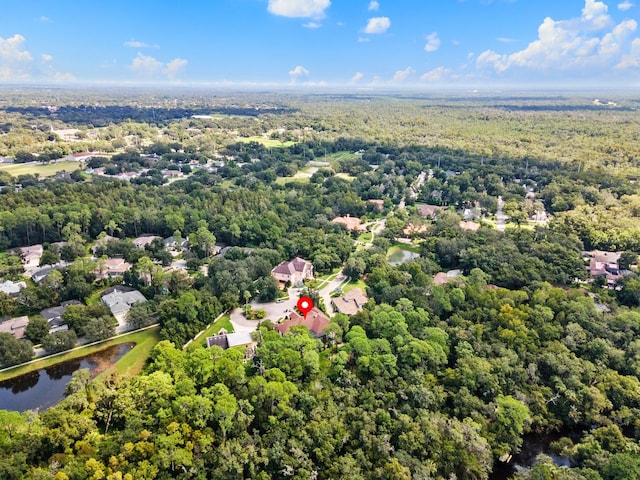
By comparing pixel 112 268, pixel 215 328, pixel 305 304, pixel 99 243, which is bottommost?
pixel 215 328

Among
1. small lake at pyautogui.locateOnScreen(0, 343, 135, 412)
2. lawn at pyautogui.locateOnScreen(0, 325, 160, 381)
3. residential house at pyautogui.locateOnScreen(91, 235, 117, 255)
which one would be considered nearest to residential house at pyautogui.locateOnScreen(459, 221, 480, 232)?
lawn at pyautogui.locateOnScreen(0, 325, 160, 381)

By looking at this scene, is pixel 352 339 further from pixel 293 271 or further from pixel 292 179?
pixel 292 179

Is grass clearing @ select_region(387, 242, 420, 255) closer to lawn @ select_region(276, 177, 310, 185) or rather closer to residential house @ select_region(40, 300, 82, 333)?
lawn @ select_region(276, 177, 310, 185)

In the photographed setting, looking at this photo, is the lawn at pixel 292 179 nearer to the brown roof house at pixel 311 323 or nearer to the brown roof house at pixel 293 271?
the brown roof house at pixel 293 271

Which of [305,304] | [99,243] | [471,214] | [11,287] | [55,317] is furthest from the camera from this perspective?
[471,214]

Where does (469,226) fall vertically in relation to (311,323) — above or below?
above

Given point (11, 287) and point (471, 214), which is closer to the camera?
point (11, 287)

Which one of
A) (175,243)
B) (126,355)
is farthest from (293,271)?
(175,243)

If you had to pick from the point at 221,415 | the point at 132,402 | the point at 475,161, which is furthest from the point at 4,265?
the point at 475,161
